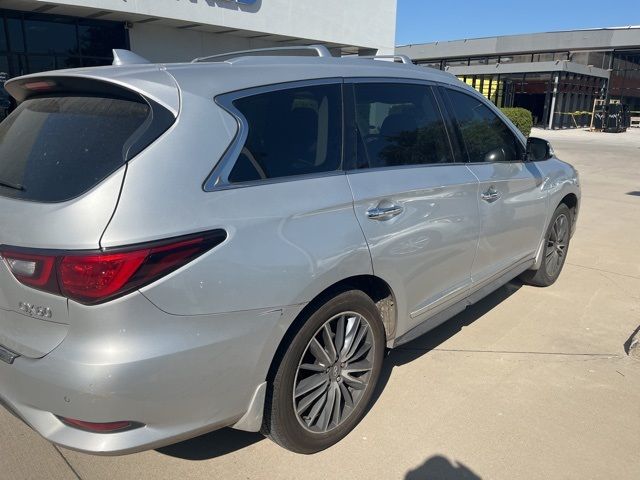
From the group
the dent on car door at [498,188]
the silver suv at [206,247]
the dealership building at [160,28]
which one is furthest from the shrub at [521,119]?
the silver suv at [206,247]

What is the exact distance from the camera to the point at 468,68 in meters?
36.8

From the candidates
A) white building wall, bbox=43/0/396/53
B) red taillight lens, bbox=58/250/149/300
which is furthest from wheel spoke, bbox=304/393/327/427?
white building wall, bbox=43/0/396/53

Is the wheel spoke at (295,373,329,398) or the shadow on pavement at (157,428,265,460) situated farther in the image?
the shadow on pavement at (157,428,265,460)

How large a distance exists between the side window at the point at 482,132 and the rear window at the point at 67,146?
228cm

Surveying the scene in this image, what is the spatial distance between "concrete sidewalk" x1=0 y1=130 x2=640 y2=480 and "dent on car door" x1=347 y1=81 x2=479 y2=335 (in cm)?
50

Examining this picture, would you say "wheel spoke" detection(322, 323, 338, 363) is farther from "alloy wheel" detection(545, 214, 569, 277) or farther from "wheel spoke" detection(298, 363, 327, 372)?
"alloy wheel" detection(545, 214, 569, 277)

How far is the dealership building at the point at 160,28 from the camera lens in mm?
11484

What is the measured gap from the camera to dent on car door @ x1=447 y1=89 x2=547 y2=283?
141 inches

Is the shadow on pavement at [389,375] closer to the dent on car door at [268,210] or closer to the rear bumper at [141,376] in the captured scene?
the rear bumper at [141,376]

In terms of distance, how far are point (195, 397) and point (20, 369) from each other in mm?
676

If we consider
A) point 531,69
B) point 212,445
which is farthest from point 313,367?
point 531,69

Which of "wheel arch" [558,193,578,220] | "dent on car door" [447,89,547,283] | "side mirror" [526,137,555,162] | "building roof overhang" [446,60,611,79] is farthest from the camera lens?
"building roof overhang" [446,60,611,79]

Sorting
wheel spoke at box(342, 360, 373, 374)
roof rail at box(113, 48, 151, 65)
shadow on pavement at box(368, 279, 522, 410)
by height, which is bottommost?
shadow on pavement at box(368, 279, 522, 410)

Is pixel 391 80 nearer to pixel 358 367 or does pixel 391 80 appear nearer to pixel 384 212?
pixel 384 212
